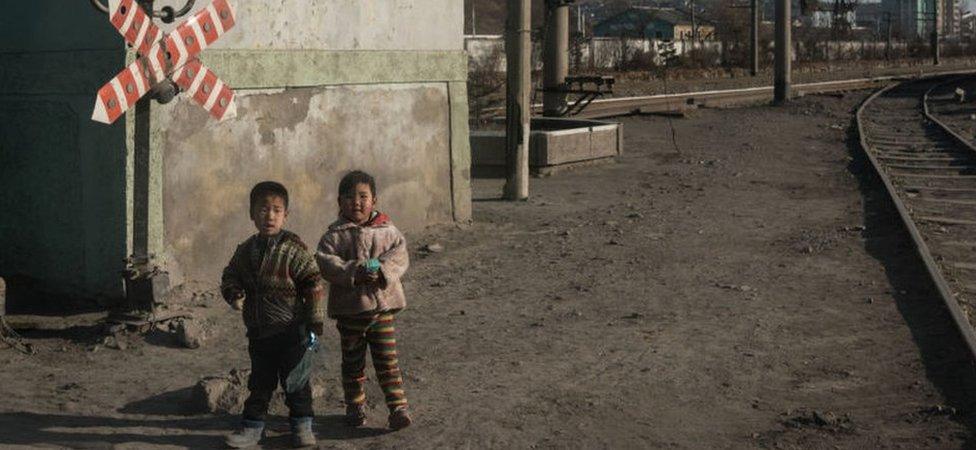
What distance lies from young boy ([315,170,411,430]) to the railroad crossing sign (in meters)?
1.56

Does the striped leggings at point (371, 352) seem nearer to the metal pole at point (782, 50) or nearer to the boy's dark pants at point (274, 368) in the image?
the boy's dark pants at point (274, 368)

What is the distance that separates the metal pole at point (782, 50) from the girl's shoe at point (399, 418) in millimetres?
28912

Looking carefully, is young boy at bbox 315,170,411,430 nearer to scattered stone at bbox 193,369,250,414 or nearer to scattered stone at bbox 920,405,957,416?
scattered stone at bbox 193,369,250,414

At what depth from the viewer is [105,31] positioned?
7.96 metres

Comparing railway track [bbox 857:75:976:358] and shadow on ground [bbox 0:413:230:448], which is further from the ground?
railway track [bbox 857:75:976:358]

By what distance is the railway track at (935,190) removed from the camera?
369 inches

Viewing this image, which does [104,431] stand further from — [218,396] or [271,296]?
[271,296]

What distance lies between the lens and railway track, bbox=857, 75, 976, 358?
937 centimetres

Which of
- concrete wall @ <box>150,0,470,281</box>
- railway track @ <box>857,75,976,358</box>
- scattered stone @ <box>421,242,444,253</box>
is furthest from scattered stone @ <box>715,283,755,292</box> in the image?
concrete wall @ <box>150,0,470,281</box>

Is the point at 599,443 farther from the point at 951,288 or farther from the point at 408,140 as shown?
the point at 408,140

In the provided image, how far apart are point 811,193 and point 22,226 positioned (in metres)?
10.1

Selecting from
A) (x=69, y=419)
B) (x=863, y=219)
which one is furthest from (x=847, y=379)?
(x=863, y=219)

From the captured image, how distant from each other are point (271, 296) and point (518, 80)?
29.0 ft

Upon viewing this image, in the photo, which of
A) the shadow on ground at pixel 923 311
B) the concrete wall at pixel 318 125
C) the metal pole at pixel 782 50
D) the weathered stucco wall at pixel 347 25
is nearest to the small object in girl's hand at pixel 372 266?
the shadow on ground at pixel 923 311
